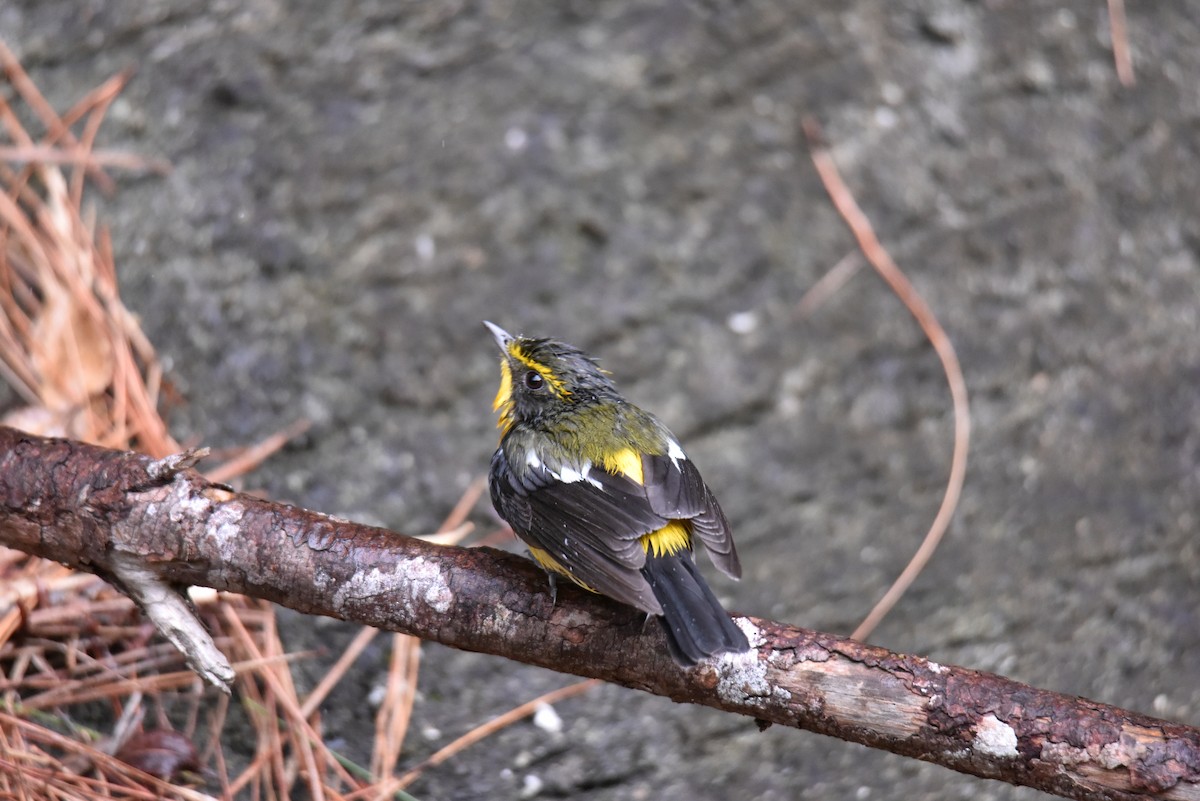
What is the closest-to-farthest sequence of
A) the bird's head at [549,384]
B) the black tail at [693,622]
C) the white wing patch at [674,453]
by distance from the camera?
the black tail at [693,622]
the white wing patch at [674,453]
the bird's head at [549,384]

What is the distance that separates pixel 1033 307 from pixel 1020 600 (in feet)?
4.51

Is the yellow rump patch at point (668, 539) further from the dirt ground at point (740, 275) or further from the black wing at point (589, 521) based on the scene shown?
the dirt ground at point (740, 275)

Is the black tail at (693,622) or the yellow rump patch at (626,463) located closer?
the black tail at (693,622)

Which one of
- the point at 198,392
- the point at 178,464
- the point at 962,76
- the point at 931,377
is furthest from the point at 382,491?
the point at 962,76

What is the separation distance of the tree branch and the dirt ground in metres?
1.13

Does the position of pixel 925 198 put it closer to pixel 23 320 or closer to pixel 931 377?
pixel 931 377

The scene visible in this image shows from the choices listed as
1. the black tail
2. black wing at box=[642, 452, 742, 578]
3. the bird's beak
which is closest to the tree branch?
the black tail

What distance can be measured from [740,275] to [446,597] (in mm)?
2739

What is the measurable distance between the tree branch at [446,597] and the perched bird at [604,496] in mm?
129

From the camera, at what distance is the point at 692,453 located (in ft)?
15.2

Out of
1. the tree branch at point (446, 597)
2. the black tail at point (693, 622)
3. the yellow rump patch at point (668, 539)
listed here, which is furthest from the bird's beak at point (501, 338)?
the black tail at point (693, 622)

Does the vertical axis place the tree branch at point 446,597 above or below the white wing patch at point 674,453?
above

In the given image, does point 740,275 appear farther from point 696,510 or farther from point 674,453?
point 696,510

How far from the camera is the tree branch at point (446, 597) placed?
2.52 metres
